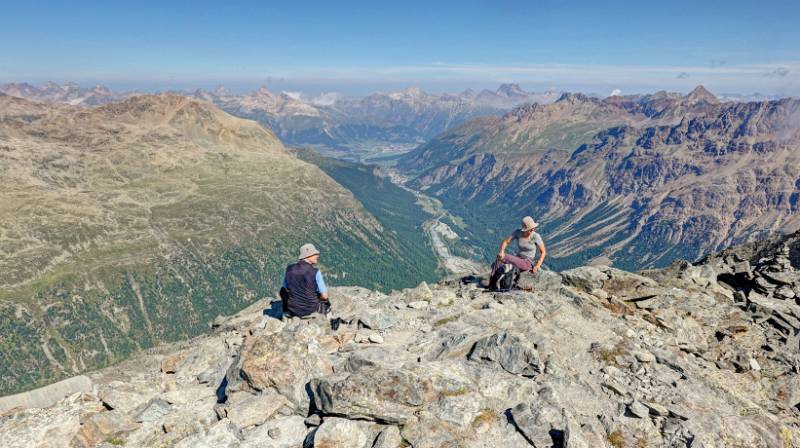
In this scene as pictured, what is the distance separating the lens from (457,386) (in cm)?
1767

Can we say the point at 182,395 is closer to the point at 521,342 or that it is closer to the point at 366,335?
the point at 366,335

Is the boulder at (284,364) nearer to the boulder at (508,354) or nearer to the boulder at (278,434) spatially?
the boulder at (278,434)

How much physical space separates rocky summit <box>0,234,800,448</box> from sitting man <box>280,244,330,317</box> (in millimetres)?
846

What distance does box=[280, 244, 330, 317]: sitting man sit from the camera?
78.6 ft

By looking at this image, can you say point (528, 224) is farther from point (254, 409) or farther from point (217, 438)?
point (217, 438)

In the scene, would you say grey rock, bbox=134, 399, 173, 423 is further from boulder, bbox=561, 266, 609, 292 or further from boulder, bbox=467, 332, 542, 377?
boulder, bbox=561, 266, 609, 292

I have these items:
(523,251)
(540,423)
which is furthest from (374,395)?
(523,251)

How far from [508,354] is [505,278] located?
11.2 m

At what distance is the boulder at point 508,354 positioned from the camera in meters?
19.8

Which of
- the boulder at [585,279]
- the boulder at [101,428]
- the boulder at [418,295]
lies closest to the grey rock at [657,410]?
the boulder at [418,295]

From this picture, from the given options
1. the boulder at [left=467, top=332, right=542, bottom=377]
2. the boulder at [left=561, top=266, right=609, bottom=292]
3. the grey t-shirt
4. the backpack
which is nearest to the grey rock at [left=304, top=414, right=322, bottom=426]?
the boulder at [left=467, top=332, right=542, bottom=377]

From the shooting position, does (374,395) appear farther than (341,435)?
Yes

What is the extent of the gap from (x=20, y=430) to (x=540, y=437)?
19.0m

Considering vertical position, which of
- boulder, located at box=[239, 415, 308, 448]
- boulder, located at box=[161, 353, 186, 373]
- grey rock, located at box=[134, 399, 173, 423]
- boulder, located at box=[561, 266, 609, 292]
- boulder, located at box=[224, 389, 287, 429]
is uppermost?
boulder, located at box=[224, 389, 287, 429]
